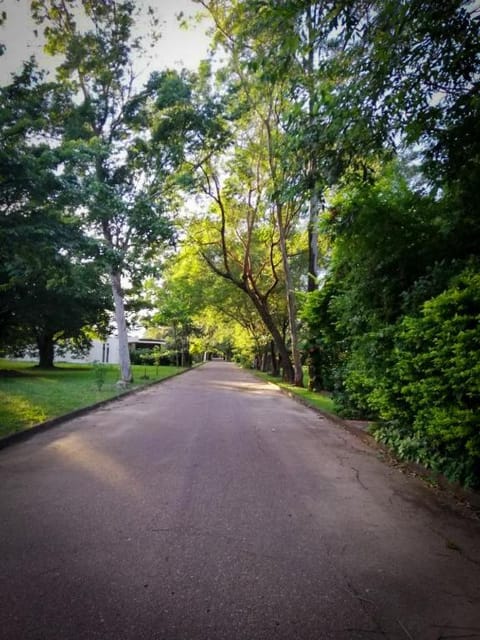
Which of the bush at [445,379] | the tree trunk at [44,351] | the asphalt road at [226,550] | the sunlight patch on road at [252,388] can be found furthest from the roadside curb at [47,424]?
the tree trunk at [44,351]

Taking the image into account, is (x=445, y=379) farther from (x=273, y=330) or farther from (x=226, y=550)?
(x=273, y=330)

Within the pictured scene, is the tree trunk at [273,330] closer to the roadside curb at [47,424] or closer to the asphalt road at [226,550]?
the roadside curb at [47,424]

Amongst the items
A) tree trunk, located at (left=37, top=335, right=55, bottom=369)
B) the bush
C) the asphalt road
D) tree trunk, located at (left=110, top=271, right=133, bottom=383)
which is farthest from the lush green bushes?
tree trunk, located at (left=37, top=335, right=55, bottom=369)

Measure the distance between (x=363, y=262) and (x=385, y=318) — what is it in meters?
1.11

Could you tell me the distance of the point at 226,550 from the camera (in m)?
2.88

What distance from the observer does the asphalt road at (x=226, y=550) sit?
6.97 feet

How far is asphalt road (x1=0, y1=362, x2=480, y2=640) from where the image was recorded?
212 centimetres

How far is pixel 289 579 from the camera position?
252 centimetres

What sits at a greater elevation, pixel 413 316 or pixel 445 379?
pixel 413 316

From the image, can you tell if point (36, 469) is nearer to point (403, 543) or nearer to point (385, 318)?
point (403, 543)

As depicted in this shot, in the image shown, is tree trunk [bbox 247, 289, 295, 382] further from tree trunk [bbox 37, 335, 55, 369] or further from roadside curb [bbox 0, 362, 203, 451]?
tree trunk [bbox 37, 335, 55, 369]

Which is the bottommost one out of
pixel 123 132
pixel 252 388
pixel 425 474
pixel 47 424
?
pixel 252 388

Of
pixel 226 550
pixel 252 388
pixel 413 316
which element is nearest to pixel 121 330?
pixel 252 388

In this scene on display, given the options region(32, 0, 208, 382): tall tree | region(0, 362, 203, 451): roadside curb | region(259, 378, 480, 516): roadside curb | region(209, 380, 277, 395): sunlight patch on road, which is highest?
region(32, 0, 208, 382): tall tree
